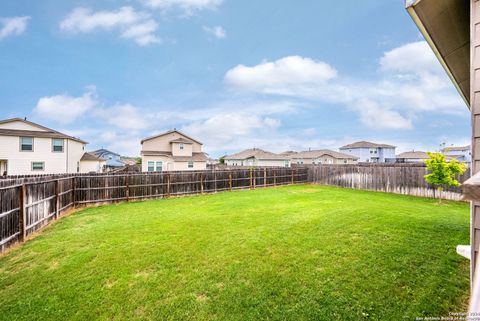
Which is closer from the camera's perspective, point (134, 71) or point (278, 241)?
→ point (278, 241)

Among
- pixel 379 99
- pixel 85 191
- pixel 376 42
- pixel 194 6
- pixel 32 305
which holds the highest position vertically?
pixel 194 6

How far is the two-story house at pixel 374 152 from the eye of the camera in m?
46.4

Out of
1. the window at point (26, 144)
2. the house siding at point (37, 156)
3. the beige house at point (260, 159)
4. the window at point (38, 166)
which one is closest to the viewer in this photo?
→ the house siding at point (37, 156)

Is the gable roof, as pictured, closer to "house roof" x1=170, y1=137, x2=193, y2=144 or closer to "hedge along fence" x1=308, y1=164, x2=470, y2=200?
"hedge along fence" x1=308, y1=164, x2=470, y2=200

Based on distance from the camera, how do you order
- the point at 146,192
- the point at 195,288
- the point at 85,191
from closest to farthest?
1. the point at 195,288
2. the point at 85,191
3. the point at 146,192

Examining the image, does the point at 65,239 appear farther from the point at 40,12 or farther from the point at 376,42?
the point at 376,42

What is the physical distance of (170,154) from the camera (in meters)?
26.9

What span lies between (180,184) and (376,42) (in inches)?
772

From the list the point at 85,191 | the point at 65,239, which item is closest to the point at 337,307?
the point at 65,239

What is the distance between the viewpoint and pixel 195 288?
355 cm

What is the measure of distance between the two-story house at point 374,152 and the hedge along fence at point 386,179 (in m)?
32.9

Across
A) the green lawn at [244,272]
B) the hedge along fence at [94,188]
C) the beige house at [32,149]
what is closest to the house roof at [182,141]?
the beige house at [32,149]

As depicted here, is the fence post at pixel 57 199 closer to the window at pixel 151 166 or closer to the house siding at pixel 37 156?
the house siding at pixel 37 156

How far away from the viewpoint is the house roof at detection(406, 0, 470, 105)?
8.77ft
